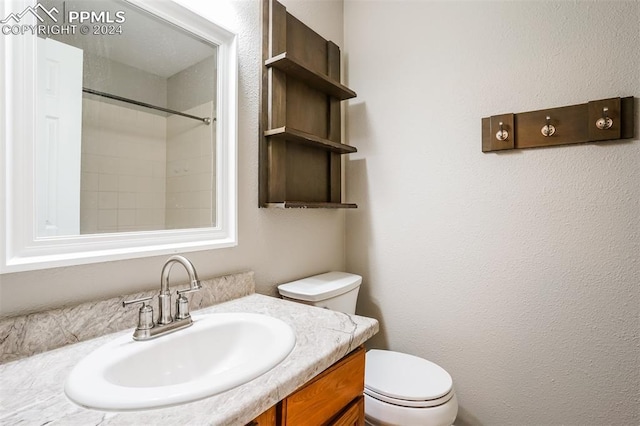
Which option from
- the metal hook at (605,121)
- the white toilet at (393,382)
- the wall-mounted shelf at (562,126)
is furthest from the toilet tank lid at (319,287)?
the metal hook at (605,121)

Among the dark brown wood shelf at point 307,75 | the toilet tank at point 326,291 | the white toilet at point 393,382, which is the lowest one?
the white toilet at point 393,382

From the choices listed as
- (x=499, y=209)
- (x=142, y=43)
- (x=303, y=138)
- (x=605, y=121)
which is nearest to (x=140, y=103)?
(x=142, y=43)

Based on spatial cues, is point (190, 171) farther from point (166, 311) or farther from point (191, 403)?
point (191, 403)

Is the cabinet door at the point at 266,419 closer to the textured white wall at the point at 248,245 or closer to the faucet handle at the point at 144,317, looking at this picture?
the faucet handle at the point at 144,317

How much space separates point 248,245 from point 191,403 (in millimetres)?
771

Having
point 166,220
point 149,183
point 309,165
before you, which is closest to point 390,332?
point 309,165

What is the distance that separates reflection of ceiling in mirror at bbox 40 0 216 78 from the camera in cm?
89

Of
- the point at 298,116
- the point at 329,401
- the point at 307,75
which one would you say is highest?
the point at 307,75

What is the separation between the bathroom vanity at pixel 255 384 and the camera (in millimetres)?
513

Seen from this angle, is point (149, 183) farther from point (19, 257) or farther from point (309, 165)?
point (309, 165)

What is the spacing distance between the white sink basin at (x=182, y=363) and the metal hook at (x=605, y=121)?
133 cm

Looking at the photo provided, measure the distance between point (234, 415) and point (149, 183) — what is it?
805mm

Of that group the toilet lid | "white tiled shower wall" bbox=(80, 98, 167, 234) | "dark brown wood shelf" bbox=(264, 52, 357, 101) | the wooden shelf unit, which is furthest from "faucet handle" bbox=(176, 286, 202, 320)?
"dark brown wood shelf" bbox=(264, 52, 357, 101)

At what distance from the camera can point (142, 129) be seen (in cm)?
104
